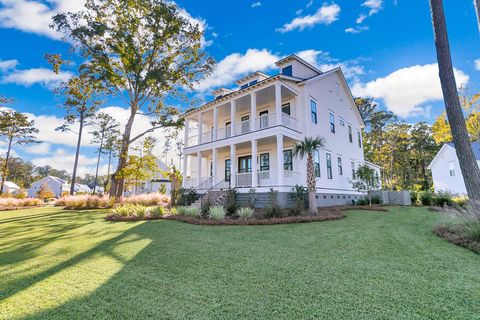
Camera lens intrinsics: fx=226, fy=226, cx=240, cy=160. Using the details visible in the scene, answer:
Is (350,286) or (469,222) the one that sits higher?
(469,222)

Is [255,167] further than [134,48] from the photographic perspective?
No

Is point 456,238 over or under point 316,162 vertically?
under

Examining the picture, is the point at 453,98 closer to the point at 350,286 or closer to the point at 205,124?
the point at 350,286

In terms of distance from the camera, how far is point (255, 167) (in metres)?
13.3

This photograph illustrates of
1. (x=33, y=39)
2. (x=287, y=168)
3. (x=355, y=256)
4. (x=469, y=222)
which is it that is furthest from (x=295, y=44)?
(x=33, y=39)

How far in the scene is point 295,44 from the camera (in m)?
17.1

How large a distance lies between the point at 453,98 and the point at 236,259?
7392 mm

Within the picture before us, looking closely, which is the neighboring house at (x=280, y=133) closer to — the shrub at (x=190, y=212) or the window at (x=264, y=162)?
the window at (x=264, y=162)

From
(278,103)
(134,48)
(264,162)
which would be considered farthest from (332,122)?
(134,48)

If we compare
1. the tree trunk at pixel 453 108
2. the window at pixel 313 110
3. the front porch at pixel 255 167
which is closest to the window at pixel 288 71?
the window at pixel 313 110

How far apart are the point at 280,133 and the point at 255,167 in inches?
96.1

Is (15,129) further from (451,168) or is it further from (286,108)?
(451,168)

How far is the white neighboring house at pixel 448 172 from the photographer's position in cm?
2523

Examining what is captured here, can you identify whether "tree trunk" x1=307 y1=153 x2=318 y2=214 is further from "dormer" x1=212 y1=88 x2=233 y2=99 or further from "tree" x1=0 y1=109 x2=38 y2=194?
"tree" x1=0 y1=109 x2=38 y2=194
